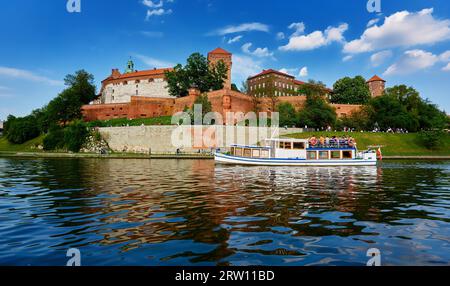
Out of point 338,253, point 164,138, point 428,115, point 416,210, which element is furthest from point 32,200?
point 428,115

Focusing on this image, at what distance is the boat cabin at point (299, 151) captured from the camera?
3653 centimetres

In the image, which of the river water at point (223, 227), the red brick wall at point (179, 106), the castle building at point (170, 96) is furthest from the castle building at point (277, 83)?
the river water at point (223, 227)

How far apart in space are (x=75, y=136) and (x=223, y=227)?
6245 cm

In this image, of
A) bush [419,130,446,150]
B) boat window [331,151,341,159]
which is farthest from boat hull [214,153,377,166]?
bush [419,130,446,150]

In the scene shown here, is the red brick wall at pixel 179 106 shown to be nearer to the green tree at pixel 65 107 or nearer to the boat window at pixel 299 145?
the green tree at pixel 65 107

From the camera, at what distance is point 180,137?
6125cm

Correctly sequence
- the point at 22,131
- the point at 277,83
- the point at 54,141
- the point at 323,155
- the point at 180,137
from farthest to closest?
the point at 277,83 < the point at 22,131 < the point at 54,141 < the point at 180,137 < the point at 323,155

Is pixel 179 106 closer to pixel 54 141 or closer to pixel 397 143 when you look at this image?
pixel 54 141

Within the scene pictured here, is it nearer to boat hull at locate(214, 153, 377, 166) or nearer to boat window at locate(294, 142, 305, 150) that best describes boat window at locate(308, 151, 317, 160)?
boat window at locate(294, 142, 305, 150)

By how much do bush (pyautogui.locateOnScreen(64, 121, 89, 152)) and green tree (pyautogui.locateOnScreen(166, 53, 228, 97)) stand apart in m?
28.9

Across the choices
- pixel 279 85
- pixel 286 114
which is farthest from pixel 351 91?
pixel 286 114

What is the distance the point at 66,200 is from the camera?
13664 millimetres

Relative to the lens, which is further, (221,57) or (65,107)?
(221,57)

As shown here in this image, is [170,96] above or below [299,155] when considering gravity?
above
